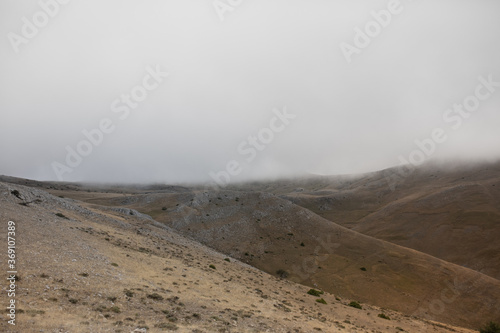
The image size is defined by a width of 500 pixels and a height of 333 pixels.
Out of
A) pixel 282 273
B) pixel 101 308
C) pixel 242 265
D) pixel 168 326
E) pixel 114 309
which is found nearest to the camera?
pixel 168 326

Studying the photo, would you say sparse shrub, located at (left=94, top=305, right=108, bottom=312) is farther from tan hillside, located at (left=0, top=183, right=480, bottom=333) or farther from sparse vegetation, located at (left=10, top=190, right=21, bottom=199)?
sparse vegetation, located at (left=10, top=190, right=21, bottom=199)

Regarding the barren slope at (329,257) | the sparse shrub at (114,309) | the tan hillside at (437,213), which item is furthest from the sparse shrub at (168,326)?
the tan hillside at (437,213)

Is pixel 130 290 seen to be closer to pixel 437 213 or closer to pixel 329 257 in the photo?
pixel 329 257

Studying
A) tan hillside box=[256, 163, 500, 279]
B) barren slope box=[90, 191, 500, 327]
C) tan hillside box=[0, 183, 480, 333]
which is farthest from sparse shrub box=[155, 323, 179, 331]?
tan hillside box=[256, 163, 500, 279]

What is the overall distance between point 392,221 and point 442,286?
55.4 meters

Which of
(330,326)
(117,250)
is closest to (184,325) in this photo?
(330,326)

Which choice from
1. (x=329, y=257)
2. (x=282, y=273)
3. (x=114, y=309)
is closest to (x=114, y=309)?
(x=114, y=309)

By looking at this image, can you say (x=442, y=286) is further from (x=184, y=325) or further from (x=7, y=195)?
(x=7, y=195)

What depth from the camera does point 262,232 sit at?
59.3 metres

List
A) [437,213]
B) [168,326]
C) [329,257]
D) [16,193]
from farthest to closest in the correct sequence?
1. [437,213]
2. [329,257]
3. [16,193]
4. [168,326]

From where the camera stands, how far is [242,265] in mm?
43062

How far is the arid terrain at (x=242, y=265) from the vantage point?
1567 cm

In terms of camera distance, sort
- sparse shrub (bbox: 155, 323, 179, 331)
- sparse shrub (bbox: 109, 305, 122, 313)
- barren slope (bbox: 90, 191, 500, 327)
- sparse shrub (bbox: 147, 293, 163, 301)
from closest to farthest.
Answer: sparse shrub (bbox: 155, 323, 179, 331)
sparse shrub (bbox: 109, 305, 122, 313)
sparse shrub (bbox: 147, 293, 163, 301)
barren slope (bbox: 90, 191, 500, 327)

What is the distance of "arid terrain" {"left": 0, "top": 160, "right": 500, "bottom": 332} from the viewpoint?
1567cm
